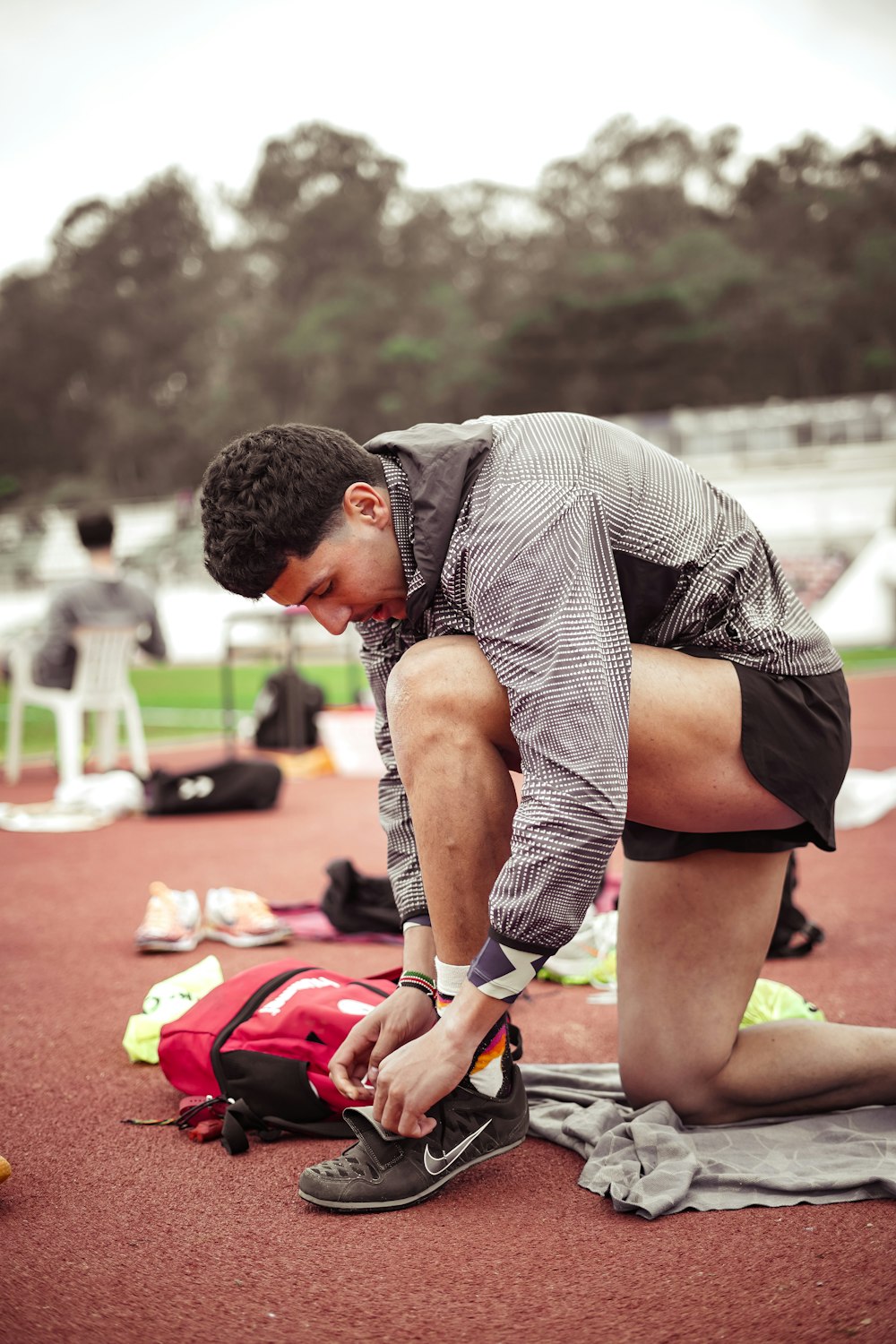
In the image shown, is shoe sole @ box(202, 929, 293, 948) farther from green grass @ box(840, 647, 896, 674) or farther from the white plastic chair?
green grass @ box(840, 647, 896, 674)

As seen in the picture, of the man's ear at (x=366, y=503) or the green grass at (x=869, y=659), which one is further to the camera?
the green grass at (x=869, y=659)

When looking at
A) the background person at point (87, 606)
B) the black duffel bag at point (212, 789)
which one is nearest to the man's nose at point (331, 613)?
the black duffel bag at point (212, 789)

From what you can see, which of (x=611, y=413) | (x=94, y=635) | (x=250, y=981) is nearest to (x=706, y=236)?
(x=611, y=413)

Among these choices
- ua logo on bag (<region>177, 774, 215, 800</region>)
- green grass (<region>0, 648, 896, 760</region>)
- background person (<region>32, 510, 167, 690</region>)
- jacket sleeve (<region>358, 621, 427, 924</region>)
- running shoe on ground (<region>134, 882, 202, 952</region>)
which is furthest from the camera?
green grass (<region>0, 648, 896, 760</region>)

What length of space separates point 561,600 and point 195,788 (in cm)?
594

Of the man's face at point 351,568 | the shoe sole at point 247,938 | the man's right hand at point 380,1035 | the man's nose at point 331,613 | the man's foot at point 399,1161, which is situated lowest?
the shoe sole at point 247,938

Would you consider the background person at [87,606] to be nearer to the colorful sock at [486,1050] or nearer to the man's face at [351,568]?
the man's face at [351,568]

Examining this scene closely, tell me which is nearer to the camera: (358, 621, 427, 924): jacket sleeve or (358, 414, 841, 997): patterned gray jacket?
(358, 414, 841, 997): patterned gray jacket

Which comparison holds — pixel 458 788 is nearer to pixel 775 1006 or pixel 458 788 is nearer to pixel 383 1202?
pixel 383 1202

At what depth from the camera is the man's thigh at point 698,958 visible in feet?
8.36

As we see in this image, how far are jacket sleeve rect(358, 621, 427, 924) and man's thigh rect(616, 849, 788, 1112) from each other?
512 mm

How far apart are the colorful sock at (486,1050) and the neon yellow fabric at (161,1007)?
3.52ft

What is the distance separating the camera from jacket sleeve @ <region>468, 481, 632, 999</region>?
195 centimetres

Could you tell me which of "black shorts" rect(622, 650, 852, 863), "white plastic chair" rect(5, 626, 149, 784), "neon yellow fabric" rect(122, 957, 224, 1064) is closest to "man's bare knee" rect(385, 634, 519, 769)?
"black shorts" rect(622, 650, 852, 863)
